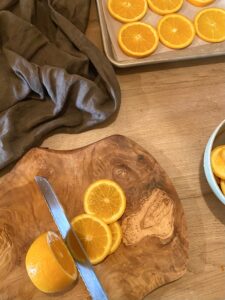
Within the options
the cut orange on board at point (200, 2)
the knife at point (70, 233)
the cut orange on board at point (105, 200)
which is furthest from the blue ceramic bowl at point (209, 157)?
the cut orange on board at point (200, 2)

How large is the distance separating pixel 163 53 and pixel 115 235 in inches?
17.7

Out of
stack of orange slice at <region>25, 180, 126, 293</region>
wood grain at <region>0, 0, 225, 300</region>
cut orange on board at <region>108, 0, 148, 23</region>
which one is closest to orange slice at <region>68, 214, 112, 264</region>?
stack of orange slice at <region>25, 180, 126, 293</region>

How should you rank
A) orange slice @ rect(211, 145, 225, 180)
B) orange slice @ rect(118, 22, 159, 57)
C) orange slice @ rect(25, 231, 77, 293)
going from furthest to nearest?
orange slice @ rect(118, 22, 159, 57) → orange slice @ rect(211, 145, 225, 180) → orange slice @ rect(25, 231, 77, 293)

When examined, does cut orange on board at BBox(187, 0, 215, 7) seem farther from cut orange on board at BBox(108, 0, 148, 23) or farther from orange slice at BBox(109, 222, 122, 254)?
orange slice at BBox(109, 222, 122, 254)

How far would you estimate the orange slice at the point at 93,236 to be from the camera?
679 mm

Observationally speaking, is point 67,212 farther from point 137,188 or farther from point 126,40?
point 126,40

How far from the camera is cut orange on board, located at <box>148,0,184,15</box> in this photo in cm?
93

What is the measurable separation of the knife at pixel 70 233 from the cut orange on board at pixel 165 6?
0.51 m

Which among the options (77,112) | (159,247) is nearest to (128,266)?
(159,247)

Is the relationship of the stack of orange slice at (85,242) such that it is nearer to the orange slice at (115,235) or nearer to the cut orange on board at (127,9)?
the orange slice at (115,235)

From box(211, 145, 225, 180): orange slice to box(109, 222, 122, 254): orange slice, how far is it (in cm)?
21

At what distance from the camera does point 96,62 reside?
0.85 metres

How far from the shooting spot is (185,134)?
863mm

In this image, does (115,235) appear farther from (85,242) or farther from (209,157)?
(209,157)
